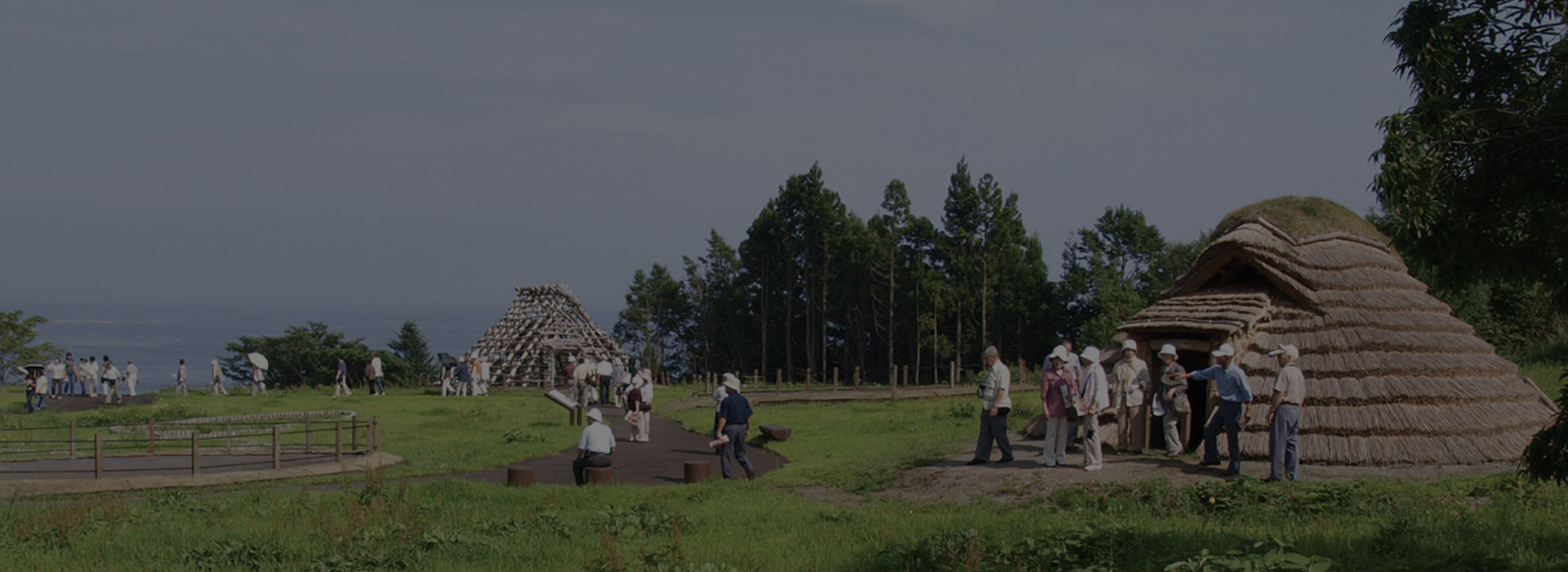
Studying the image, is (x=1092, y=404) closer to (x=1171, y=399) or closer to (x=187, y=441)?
(x=1171, y=399)

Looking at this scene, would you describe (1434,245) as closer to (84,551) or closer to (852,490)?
(852,490)

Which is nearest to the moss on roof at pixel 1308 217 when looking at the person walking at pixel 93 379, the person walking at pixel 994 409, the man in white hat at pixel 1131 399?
the man in white hat at pixel 1131 399

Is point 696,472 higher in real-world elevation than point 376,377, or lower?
lower

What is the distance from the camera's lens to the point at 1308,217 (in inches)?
829

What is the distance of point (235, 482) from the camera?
1998cm

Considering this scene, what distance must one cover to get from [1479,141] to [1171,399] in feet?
31.1

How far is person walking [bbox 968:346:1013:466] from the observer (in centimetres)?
1762

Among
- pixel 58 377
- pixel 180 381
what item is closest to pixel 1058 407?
pixel 180 381

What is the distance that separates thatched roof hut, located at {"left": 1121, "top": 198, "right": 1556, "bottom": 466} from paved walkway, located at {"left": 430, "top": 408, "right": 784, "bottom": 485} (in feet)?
27.5

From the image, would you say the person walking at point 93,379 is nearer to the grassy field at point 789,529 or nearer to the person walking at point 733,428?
the grassy field at point 789,529

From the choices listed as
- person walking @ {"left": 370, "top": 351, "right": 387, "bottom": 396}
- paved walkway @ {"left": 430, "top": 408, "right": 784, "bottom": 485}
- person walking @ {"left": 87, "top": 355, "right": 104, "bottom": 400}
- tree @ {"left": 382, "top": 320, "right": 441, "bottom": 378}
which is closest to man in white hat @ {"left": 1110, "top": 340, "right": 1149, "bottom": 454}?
paved walkway @ {"left": 430, "top": 408, "right": 784, "bottom": 485}

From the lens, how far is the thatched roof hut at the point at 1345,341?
1708cm

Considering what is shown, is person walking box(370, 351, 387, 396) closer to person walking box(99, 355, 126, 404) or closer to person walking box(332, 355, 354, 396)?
person walking box(332, 355, 354, 396)

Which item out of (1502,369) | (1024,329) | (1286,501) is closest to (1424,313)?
(1502,369)
